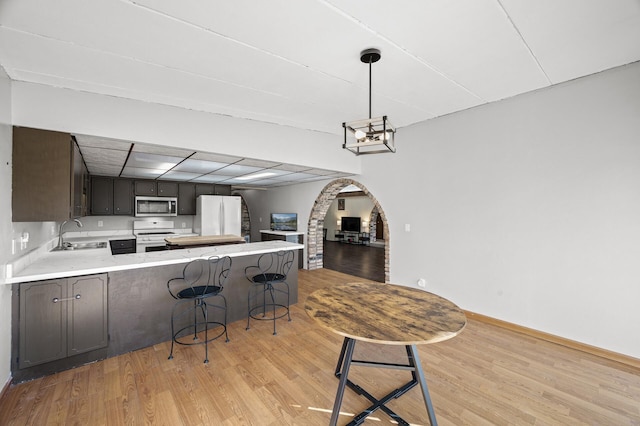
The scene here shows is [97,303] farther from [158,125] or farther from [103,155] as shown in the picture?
[103,155]

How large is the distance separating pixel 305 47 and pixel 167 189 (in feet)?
17.4

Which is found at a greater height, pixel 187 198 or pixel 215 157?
pixel 215 157

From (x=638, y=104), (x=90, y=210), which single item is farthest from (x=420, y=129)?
(x=90, y=210)

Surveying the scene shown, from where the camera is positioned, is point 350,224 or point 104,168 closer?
point 104,168

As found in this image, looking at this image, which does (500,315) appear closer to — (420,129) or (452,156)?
(452,156)

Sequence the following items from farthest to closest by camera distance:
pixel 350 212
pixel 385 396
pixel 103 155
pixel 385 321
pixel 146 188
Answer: pixel 350 212
pixel 146 188
pixel 103 155
pixel 385 396
pixel 385 321

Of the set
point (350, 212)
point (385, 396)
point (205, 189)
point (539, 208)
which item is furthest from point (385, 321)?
point (350, 212)

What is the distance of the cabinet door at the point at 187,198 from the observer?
6234mm

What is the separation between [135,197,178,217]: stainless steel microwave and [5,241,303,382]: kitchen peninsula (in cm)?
277

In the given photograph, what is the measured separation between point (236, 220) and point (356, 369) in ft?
15.6

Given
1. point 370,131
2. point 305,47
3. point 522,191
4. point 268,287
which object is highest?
point 305,47

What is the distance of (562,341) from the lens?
2811mm

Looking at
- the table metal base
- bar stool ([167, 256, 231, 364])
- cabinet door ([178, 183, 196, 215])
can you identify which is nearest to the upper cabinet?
bar stool ([167, 256, 231, 364])

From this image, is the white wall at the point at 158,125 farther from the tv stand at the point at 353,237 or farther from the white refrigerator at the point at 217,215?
the tv stand at the point at 353,237
